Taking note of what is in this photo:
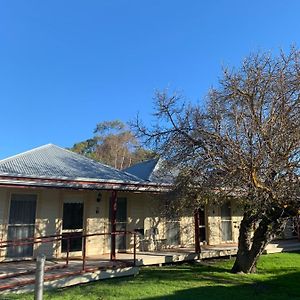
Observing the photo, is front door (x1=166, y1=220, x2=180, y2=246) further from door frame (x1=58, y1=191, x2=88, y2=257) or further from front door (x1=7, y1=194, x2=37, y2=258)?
front door (x1=7, y1=194, x2=37, y2=258)

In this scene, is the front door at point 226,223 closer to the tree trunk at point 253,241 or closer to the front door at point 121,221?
the front door at point 121,221

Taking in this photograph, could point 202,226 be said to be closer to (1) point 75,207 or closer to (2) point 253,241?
(2) point 253,241

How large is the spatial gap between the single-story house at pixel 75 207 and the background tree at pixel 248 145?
8.06 ft

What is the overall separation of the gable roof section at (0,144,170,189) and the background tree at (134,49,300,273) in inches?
103

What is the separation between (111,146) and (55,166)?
38526mm

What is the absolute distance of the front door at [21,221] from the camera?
12.0 metres

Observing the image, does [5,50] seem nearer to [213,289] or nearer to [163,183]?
[163,183]

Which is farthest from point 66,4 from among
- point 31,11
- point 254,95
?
point 254,95

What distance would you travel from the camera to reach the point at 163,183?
13.7 meters

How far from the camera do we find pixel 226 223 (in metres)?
18.1

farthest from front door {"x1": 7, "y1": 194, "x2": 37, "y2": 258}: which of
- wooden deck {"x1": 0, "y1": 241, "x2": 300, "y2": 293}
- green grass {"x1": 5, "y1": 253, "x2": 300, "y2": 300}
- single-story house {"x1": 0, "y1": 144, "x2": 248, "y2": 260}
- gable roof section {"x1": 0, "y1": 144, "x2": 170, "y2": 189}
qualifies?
green grass {"x1": 5, "y1": 253, "x2": 300, "y2": 300}

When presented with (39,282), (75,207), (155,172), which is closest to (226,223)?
(155,172)

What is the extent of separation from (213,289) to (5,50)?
14479 mm

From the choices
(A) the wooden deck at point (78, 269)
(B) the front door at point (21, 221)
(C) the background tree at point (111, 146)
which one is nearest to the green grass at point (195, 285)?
(A) the wooden deck at point (78, 269)
